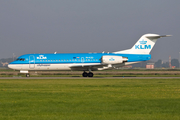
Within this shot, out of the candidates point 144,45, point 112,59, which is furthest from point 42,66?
point 144,45

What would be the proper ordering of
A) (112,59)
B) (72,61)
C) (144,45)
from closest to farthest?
1. (112,59)
2. (72,61)
3. (144,45)

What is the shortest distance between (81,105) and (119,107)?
2005mm

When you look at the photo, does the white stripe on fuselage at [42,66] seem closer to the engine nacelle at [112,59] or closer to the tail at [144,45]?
the engine nacelle at [112,59]

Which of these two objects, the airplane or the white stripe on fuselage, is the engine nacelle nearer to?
the airplane

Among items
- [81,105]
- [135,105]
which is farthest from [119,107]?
[81,105]

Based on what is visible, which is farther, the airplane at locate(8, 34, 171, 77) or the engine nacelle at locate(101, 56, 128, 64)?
the airplane at locate(8, 34, 171, 77)

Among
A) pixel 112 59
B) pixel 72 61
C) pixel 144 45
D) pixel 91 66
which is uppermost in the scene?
pixel 144 45

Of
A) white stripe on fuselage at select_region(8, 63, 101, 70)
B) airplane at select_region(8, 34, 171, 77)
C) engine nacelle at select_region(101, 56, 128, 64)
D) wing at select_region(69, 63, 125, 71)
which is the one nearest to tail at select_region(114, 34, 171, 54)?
airplane at select_region(8, 34, 171, 77)

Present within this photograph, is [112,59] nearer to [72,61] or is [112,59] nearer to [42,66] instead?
[72,61]

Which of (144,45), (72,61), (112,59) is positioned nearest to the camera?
(112,59)

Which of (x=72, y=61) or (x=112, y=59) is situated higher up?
(x=112, y=59)

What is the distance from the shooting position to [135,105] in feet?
44.8

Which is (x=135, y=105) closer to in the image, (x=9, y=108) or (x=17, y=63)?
(x=9, y=108)

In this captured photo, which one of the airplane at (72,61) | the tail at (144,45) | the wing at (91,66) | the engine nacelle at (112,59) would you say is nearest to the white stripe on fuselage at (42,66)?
the airplane at (72,61)
